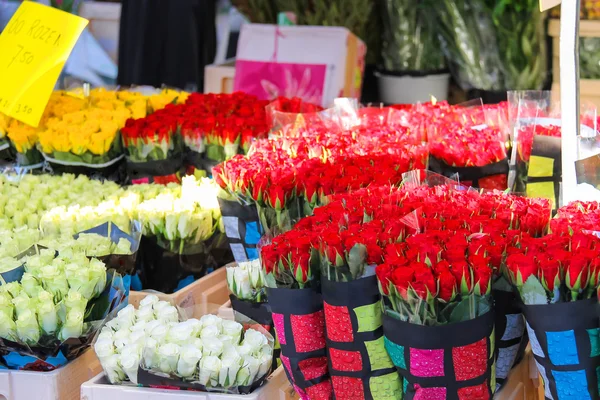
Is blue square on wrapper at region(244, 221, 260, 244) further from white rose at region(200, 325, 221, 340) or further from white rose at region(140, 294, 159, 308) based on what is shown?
white rose at region(200, 325, 221, 340)

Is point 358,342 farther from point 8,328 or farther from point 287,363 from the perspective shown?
point 8,328

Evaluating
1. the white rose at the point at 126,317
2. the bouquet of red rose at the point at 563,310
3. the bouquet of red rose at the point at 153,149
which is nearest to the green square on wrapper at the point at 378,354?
the bouquet of red rose at the point at 563,310

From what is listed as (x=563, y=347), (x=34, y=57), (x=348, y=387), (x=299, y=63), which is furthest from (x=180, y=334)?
(x=299, y=63)

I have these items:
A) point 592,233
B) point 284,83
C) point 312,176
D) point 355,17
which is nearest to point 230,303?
point 312,176

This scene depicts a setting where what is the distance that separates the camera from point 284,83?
4.05 metres

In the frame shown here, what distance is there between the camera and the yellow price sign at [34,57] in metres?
2.62

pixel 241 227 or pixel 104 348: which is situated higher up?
pixel 241 227

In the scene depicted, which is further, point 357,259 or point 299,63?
point 299,63

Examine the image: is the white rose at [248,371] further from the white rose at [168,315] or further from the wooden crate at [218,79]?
the wooden crate at [218,79]

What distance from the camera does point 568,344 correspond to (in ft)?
3.89

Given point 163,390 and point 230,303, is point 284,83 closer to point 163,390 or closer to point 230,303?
point 230,303

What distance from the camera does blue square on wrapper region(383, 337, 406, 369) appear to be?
4.00ft

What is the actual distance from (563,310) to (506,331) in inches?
8.1

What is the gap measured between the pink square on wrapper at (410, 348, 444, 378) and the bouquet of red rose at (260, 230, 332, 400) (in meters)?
0.20
